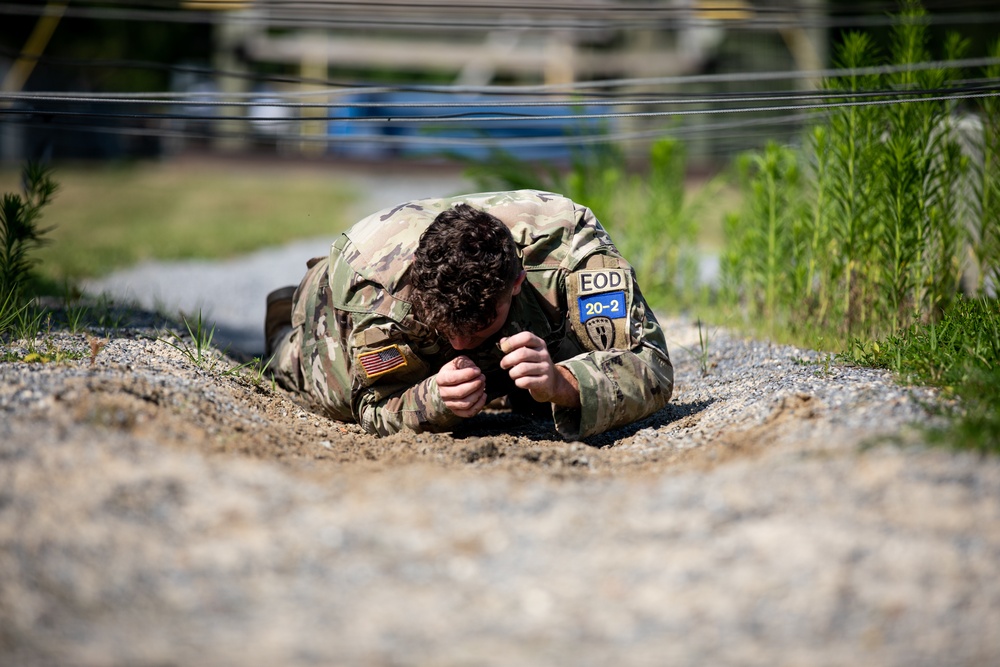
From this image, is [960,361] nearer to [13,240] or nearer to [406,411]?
[406,411]

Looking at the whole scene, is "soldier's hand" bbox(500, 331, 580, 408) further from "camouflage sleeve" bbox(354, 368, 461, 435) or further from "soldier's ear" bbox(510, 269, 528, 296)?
"camouflage sleeve" bbox(354, 368, 461, 435)

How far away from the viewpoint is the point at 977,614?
1811mm

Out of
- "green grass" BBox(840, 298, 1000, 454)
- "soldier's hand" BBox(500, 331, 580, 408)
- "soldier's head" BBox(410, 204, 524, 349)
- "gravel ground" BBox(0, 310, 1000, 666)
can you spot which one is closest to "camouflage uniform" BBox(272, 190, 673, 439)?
"soldier's hand" BBox(500, 331, 580, 408)

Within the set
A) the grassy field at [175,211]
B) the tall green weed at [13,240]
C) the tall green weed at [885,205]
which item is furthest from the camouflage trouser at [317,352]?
the grassy field at [175,211]

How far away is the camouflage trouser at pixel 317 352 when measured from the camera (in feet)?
11.0

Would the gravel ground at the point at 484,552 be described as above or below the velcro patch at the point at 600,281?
below

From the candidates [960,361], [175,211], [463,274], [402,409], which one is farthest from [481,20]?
[175,211]

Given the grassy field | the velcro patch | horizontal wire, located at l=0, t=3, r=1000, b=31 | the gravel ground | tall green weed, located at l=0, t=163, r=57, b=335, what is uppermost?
horizontal wire, located at l=0, t=3, r=1000, b=31

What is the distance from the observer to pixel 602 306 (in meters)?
3.24

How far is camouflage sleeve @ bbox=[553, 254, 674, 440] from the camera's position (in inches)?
119

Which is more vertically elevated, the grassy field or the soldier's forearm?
the grassy field

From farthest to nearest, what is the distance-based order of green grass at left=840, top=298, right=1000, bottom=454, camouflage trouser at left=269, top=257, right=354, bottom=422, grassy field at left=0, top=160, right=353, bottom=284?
grassy field at left=0, top=160, right=353, bottom=284
camouflage trouser at left=269, top=257, right=354, bottom=422
green grass at left=840, top=298, right=1000, bottom=454

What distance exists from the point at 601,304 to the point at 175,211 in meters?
11.1

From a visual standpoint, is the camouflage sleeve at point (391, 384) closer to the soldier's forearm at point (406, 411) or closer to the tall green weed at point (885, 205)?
the soldier's forearm at point (406, 411)
